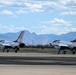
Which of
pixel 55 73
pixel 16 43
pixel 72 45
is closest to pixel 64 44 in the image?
pixel 72 45

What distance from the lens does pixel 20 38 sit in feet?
370


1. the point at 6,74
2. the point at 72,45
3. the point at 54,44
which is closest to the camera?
the point at 6,74

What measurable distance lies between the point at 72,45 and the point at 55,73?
66.4 m

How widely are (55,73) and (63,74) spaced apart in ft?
3.05

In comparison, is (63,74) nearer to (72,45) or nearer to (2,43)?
(72,45)

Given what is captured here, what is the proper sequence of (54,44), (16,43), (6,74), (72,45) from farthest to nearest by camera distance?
(16,43) → (54,44) → (72,45) → (6,74)

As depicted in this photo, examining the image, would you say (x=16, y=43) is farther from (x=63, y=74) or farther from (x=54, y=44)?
(x=63, y=74)

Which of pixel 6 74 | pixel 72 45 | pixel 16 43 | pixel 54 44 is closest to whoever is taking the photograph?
pixel 6 74

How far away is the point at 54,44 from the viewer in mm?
99375

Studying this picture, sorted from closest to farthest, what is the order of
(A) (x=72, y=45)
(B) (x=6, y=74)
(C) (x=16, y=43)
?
(B) (x=6, y=74) < (A) (x=72, y=45) < (C) (x=16, y=43)

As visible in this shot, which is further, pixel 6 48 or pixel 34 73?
pixel 6 48

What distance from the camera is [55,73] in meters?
27.2

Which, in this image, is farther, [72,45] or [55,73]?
[72,45]

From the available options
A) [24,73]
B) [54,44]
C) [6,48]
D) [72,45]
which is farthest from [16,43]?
[24,73]
